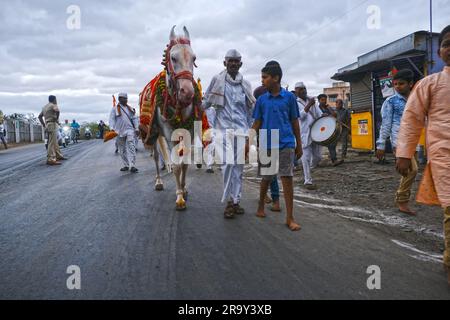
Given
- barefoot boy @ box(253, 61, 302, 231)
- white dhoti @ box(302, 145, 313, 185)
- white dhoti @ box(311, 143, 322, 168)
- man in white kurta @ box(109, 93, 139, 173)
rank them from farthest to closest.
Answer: man in white kurta @ box(109, 93, 139, 173), white dhoti @ box(311, 143, 322, 168), white dhoti @ box(302, 145, 313, 185), barefoot boy @ box(253, 61, 302, 231)

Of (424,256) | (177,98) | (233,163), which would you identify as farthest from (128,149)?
(424,256)

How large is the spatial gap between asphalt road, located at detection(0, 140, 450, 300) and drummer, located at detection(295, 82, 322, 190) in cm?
187

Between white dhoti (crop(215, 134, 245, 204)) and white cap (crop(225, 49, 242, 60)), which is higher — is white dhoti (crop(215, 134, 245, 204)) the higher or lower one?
the lower one

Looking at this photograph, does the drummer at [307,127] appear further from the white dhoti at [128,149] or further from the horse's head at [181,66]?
the white dhoti at [128,149]

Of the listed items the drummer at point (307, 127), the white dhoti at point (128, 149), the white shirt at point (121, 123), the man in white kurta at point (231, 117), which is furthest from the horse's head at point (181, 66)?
the white shirt at point (121, 123)

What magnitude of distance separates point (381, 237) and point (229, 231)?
1.75 m

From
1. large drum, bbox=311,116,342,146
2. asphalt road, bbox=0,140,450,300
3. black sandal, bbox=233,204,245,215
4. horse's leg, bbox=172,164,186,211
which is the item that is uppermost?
large drum, bbox=311,116,342,146

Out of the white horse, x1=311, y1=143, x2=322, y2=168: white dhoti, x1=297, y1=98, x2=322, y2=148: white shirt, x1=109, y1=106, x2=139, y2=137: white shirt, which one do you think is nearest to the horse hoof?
the white horse

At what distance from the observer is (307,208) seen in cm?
571

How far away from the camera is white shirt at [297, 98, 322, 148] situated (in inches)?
307

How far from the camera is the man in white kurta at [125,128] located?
10180mm

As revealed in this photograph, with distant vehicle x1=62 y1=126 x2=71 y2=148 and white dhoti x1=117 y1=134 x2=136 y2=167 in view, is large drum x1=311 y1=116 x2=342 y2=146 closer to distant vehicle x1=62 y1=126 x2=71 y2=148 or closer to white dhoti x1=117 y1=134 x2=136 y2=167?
white dhoti x1=117 y1=134 x2=136 y2=167
